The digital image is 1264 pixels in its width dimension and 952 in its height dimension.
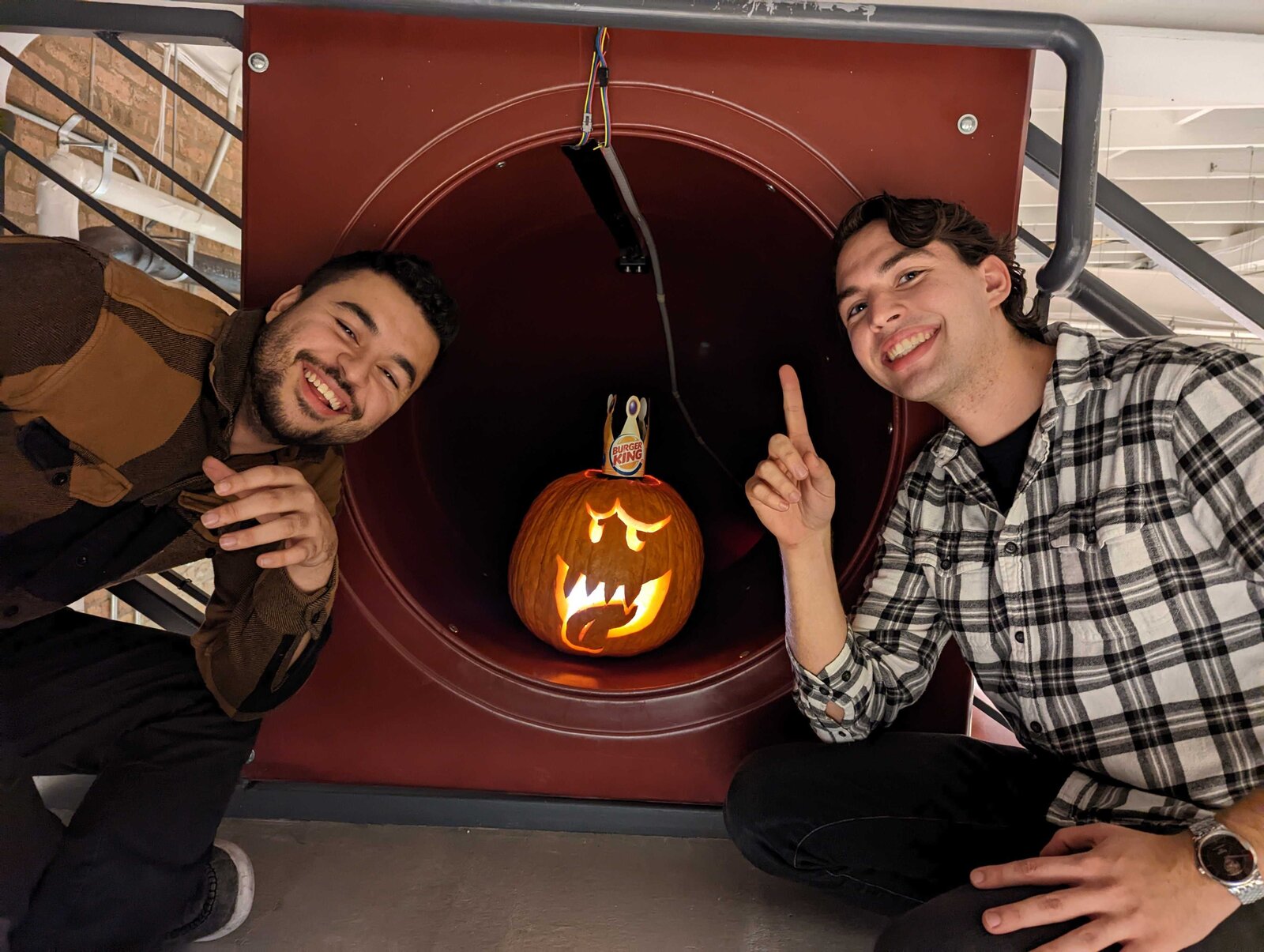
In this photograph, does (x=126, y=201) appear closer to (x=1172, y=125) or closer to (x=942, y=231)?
(x=942, y=231)

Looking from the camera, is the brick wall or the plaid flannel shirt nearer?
the plaid flannel shirt

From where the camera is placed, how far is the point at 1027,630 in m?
1.15

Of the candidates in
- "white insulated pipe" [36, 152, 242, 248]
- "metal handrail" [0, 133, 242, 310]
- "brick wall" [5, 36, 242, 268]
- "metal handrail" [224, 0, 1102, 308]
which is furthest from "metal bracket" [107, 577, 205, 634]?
"brick wall" [5, 36, 242, 268]

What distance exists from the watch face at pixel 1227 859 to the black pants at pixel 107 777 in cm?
117

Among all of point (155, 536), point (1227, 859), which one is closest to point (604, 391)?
point (155, 536)

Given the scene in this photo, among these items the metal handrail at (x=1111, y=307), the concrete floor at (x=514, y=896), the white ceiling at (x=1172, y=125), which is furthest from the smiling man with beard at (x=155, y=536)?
the metal handrail at (x=1111, y=307)

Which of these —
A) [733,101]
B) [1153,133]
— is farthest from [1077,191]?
Result: [1153,133]

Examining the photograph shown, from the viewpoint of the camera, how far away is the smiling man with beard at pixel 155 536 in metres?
1.07

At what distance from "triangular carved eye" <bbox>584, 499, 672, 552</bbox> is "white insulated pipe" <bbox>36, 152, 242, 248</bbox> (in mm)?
1912

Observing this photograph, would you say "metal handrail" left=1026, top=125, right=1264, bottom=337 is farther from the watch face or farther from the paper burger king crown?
Answer: the watch face

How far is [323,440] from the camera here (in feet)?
4.07

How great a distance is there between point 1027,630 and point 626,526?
0.72 m

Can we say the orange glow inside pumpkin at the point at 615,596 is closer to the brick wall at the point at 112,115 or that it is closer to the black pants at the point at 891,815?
the black pants at the point at 891,815

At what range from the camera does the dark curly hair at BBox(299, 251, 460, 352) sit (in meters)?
1.28
